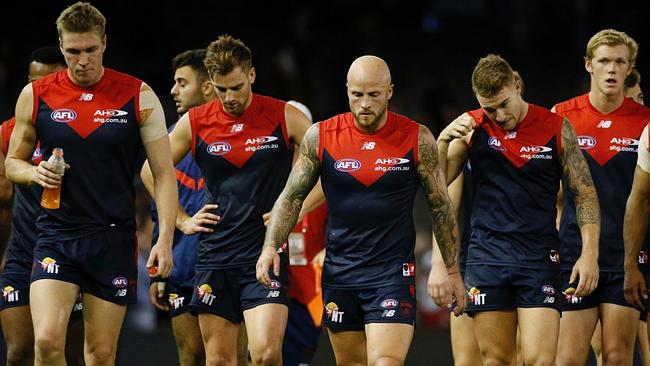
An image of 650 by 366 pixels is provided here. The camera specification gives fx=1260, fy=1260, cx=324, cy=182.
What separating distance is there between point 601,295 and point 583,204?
0.91 meters

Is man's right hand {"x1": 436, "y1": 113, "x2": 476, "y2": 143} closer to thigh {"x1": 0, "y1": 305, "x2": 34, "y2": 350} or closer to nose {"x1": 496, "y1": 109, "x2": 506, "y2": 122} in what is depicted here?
nose {"x1": 496, "y1": 109, "x2": 506, "y2": 122}

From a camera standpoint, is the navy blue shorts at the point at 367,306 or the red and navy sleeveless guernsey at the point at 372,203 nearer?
the navy blue shorts at the point at 367,306

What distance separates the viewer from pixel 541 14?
17.8 metres

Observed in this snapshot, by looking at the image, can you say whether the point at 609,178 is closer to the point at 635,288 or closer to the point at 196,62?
the point at 635,288

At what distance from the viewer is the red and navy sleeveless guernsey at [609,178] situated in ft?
27.7

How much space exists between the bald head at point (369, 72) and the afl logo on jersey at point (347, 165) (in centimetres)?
49

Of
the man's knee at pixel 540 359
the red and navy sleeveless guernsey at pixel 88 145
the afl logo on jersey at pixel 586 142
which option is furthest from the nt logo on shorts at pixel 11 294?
the afl logo on jersey at pixel 586 142

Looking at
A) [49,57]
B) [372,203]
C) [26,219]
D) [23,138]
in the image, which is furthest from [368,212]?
[49,57]

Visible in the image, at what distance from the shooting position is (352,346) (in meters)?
7.71

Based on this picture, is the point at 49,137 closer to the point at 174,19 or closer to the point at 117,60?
the point at 117,60

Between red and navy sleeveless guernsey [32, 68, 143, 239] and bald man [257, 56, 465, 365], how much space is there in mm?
965

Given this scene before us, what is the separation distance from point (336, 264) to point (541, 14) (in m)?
11.0

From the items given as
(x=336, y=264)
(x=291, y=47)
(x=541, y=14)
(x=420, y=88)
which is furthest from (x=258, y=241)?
(x=541, y=14)

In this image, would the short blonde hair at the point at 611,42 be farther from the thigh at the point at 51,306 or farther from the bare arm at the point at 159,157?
the thigh at the point at 51,306
